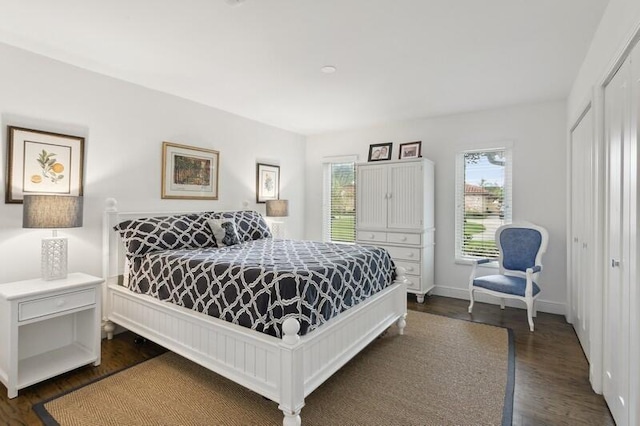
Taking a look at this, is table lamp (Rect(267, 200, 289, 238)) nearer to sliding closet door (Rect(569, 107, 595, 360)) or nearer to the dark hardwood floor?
the dark hardwood floor

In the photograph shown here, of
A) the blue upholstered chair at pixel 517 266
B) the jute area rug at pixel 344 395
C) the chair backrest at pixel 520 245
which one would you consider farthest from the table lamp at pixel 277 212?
the chair backrest at pixel 520 245

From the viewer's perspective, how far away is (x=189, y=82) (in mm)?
3395

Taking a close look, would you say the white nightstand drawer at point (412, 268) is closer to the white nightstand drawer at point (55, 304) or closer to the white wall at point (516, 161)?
the white wall at point (516, 161)

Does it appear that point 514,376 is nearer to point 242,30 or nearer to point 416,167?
point 416,167

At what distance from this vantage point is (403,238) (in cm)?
439

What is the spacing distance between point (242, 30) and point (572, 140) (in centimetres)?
339

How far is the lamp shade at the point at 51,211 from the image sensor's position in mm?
2363

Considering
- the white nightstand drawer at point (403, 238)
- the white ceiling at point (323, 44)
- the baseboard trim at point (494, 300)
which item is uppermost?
the white ceiling at point (323, 44)

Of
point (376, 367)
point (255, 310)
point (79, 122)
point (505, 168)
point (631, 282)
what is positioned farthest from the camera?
point (505, 168)

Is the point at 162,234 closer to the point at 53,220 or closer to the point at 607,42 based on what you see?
the point at 53,220

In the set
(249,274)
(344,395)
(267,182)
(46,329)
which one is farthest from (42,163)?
(344,395)

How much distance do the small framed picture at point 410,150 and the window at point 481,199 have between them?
1.72 ft

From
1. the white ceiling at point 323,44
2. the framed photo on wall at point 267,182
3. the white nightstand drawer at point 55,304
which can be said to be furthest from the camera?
the framed photo on wall at point 267,182

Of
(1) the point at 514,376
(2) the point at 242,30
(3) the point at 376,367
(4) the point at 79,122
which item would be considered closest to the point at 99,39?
(4) the point at 79,122
